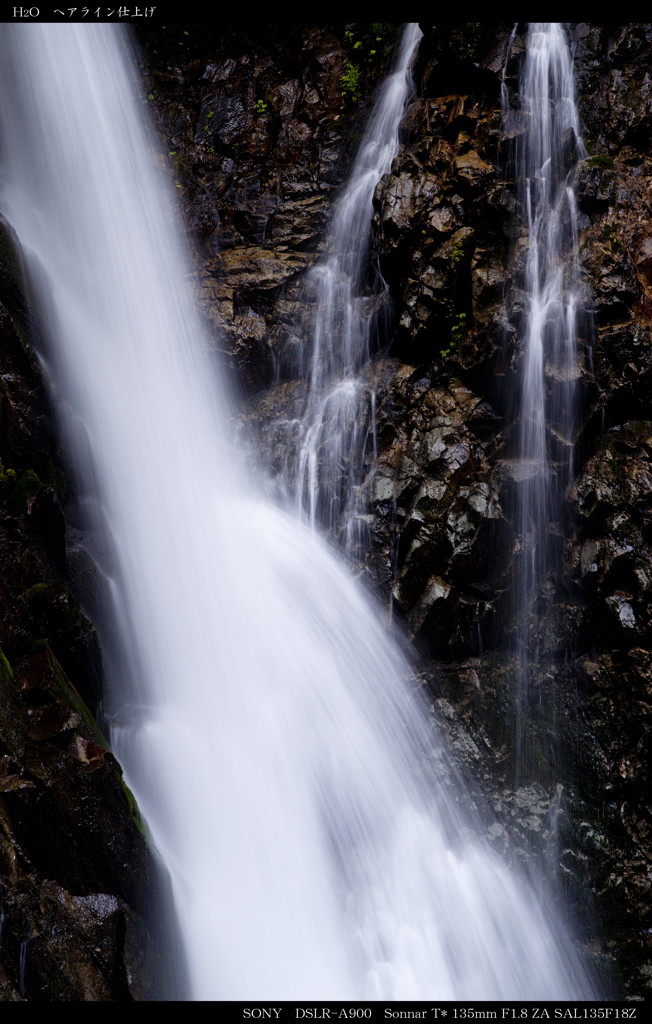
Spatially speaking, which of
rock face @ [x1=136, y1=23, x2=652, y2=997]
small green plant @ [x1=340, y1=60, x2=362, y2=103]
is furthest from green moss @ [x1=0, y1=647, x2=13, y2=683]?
small green plant @ [x1=340, y1=60, x2=362, y2=103]

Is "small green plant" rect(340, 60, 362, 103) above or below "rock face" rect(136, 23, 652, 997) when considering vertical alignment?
above

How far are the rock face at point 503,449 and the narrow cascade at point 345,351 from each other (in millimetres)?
302

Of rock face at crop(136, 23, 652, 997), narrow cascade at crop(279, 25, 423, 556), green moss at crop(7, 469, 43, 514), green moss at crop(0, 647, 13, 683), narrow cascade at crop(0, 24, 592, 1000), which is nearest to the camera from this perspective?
green moss at crop(0, 647, 13, 683)

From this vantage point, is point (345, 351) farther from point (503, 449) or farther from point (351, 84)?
point (351, 84)

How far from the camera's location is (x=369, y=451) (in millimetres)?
8938

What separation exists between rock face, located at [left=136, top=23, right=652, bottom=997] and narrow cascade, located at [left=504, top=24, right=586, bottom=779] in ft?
0.26

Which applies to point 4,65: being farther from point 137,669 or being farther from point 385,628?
point 385,628

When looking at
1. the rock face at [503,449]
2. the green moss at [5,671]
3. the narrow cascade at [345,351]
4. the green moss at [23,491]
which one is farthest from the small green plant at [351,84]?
the green moss at [5,671]

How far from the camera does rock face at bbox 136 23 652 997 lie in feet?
23.1

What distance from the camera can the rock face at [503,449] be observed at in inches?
277

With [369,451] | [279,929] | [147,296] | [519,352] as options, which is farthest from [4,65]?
[279,929]

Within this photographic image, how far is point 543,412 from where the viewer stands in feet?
26.1

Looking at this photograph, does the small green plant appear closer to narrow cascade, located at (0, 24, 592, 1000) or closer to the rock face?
the rock face

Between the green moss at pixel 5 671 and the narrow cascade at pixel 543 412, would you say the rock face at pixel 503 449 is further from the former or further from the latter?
the green moss at pixel 5 671
